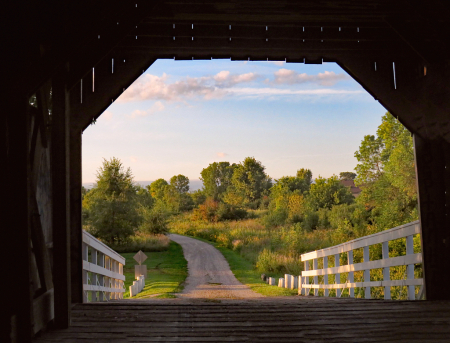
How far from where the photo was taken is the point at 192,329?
136 inches

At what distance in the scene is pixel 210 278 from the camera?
14.9 meters

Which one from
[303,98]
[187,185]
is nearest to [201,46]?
[303,98]

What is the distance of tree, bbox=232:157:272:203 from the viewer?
53.7 meters

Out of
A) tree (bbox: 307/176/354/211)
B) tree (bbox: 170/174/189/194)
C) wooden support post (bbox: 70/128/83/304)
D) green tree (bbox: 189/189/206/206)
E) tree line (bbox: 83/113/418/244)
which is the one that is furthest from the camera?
tree (bbox: 170/174/189/194)

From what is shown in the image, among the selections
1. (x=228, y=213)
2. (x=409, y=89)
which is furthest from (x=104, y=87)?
(x=228, y=213)

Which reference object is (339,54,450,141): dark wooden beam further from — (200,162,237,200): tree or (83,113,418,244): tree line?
(200,162,237,200): tree

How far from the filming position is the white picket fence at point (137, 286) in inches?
429

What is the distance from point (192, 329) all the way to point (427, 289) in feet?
9.11

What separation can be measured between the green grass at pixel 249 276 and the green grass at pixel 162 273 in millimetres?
2081

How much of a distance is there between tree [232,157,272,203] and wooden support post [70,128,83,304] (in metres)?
46.8

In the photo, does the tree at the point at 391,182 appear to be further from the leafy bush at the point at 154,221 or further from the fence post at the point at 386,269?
the leafy bush at the point at 154,221

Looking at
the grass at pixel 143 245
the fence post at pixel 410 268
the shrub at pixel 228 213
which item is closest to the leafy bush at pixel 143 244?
the grass at pixel 143 245

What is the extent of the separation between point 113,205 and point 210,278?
31.6 feet

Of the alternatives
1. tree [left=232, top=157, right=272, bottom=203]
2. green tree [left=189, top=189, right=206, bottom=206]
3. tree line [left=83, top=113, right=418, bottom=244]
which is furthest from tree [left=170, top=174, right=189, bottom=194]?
tree line [left=83, top=113, right=418, bottom=244]
